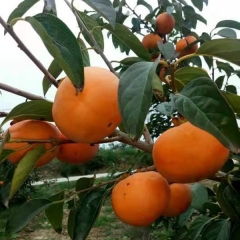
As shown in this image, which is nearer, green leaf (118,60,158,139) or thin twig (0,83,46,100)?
green leaf (118,60,158,139)

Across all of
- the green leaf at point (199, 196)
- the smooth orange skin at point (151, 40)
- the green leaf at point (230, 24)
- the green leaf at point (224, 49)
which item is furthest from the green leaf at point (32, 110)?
the smooth orange skin at point (151, 40)

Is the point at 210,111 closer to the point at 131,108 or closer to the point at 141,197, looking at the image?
the point at 131,108

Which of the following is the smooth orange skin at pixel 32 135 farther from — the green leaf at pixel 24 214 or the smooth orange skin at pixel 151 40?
the smooth orange skin at pixel 151 40

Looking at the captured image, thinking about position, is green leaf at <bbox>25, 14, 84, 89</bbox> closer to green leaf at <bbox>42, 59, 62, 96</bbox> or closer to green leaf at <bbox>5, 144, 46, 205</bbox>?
green leaf at <bbox>5, 144, 46, 205</bbox>

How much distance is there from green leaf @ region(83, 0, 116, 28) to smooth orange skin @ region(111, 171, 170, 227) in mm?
211

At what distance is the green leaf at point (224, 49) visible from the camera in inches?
21.9

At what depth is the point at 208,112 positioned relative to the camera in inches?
18.1

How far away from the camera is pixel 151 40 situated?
74.5 inches

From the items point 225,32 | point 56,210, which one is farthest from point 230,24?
point 56,210

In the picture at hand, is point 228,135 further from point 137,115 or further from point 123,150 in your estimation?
point 123,150

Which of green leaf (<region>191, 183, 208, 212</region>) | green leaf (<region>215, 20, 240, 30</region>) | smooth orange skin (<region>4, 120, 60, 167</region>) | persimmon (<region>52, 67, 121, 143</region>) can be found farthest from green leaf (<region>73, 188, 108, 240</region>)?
green leaf (<region>215, 20, 240, 30</region>)

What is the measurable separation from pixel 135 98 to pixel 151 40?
147 centimetres

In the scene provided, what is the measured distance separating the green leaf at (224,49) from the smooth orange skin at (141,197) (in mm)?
182

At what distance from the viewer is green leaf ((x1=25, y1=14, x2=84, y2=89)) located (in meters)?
0.49
